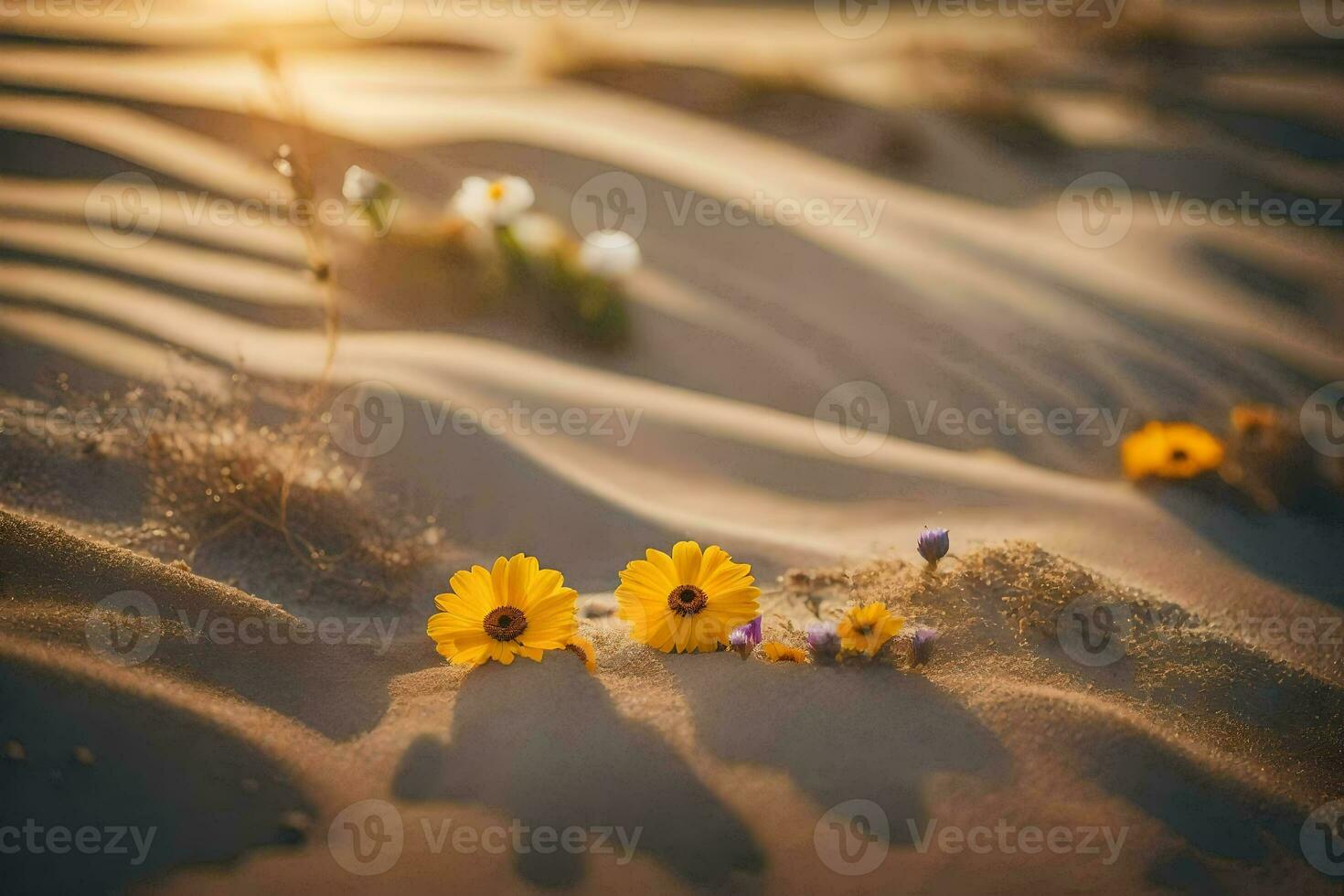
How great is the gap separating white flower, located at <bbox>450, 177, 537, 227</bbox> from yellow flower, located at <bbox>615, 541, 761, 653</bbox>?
2.41 metres

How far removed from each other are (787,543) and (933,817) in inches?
46.9

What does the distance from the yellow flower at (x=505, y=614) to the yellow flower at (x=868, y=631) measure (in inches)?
25.6

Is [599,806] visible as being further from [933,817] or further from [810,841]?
[933,817]

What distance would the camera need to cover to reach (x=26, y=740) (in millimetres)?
1764

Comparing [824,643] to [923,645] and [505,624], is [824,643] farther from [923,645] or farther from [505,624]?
[505,624]

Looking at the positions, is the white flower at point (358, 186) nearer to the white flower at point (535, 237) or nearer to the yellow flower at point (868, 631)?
the white flower at point (535, 237)

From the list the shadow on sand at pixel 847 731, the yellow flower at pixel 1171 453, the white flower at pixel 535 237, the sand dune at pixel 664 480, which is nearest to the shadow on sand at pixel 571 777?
the sand dune at pixel 664 480

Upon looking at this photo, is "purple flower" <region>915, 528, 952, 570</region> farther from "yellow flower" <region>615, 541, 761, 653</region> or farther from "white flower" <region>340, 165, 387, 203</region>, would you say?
"white flower" <region>340, 165, 387, 203</region>

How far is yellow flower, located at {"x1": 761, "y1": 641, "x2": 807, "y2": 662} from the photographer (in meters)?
2.05

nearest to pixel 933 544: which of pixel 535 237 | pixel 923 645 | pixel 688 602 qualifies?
pixel 923 645

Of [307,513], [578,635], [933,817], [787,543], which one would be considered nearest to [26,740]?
[307,513]

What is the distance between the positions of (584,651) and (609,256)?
2.30 m

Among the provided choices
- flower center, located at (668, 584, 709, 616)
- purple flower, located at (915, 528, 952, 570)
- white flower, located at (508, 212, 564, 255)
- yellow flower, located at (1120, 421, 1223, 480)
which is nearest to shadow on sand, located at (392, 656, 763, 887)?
flower center, located at (668, 584, 709, 616)

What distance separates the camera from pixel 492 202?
3939mm
